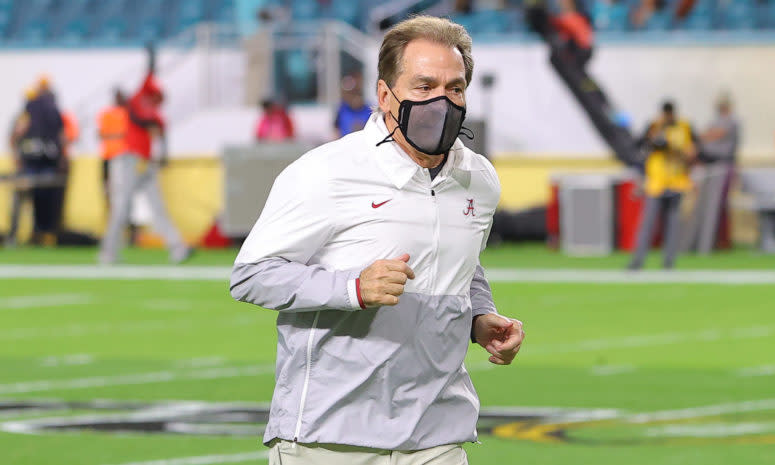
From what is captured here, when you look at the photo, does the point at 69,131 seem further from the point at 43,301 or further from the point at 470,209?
the point at 470,209

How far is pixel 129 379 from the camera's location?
37.3 ft

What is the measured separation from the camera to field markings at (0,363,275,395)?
1100cm

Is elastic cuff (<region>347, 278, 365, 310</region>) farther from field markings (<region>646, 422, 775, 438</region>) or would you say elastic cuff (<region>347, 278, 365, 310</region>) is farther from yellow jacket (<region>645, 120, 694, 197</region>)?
yellow jacket (<region>645, 120, 694, 197</region>)

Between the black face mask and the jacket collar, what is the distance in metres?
0.06

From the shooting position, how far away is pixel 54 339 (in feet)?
46.4

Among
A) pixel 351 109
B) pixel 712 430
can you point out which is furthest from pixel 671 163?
pixel 712 430

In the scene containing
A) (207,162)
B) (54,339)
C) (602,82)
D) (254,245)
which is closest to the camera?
(254,245)

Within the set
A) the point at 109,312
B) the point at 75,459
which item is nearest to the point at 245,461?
the point at 75,459

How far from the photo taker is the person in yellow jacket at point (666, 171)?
798 inches

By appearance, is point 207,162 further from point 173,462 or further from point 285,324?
point 285,324

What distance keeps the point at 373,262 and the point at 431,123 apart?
382 millimetres

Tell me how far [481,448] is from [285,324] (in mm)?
4180

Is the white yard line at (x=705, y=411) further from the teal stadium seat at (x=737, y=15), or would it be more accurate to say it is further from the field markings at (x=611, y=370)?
the teal stadium seat at (x=737, y=15)

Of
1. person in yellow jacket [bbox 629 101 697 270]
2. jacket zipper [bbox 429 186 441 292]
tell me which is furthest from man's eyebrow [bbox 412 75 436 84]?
person in yellow jacket [bbox 629 101 697 270]
